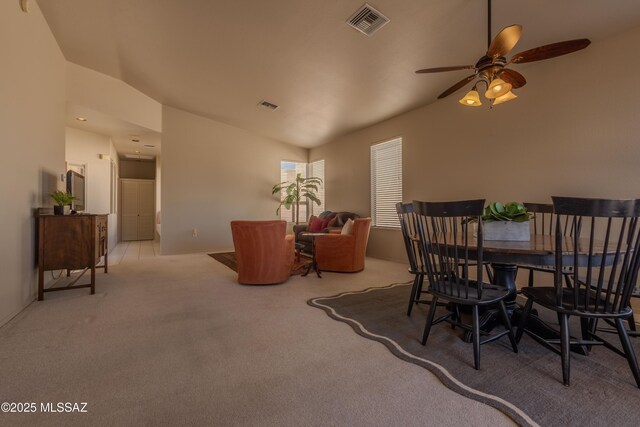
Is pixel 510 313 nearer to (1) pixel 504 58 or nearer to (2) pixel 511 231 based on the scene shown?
(2) pixel 511 231

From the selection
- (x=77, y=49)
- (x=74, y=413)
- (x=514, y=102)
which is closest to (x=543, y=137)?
(x=514, y=102)

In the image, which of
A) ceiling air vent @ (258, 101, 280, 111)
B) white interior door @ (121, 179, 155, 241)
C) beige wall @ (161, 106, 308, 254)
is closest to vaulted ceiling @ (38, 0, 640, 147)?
ceiling air vent @ (258, 101, 280, 111)

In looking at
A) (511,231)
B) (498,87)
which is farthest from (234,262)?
(498,87)

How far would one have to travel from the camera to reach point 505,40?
1927 mm

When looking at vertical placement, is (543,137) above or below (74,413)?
above

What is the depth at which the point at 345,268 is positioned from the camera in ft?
14.1

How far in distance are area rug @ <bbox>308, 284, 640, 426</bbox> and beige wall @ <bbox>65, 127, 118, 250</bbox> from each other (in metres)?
6.35

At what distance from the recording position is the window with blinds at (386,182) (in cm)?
534

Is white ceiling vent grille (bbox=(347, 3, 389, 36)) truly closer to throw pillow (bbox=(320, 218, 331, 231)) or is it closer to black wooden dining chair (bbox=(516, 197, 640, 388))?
black wooden dining chair (bbox=(516, 197, 640, 388))

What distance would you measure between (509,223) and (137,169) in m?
10.6

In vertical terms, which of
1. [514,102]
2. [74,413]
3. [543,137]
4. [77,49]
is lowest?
[74,413]

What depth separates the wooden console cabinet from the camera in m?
2.99

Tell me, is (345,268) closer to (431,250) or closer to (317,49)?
(431,250)

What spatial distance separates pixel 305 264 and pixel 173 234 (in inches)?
136
